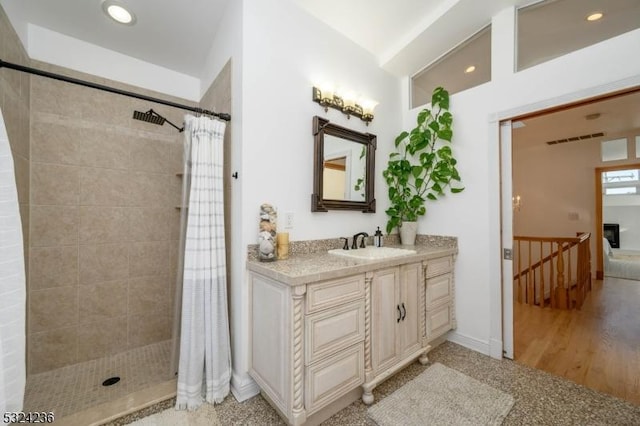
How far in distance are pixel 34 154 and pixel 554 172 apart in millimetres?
7401

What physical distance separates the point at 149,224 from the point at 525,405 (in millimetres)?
3283

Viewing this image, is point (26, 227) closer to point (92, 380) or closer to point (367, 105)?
point (92, 380)

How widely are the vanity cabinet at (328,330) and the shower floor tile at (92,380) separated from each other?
1.02 meters

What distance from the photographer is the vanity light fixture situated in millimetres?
2107

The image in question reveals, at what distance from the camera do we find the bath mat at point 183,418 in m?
1.48

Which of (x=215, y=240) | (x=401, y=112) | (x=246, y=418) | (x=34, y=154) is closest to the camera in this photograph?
(x=246, y=418)

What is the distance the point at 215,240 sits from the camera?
5.67 feet

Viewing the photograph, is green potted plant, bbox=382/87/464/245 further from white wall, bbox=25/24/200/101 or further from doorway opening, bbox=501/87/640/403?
white wall, bbox=25/24/200/101

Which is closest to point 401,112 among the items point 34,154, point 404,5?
point 404,5

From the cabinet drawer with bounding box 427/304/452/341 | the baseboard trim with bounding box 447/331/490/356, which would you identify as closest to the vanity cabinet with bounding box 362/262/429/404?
the cabinet drawer with bounding box 427/304/452/341

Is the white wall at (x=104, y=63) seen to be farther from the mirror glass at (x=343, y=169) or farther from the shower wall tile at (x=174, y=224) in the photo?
the mirror glass at (x=343, y=169)

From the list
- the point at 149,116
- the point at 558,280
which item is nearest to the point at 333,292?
the point at 149,116

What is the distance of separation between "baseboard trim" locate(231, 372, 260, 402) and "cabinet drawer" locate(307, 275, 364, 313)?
32.2 inches

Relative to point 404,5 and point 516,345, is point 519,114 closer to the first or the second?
point 404,5
